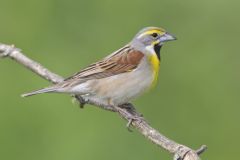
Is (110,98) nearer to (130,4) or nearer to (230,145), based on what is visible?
(230,145)

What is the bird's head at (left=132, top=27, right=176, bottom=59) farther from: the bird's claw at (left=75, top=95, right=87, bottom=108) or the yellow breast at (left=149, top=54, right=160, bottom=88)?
the bird's claw at (left=75, top=95, right=87, bottom=108)

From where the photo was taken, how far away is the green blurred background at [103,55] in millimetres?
9641

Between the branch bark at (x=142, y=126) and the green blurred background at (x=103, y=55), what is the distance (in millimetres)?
1617

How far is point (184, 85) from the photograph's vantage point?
1013cm

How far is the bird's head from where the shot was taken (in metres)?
8.23

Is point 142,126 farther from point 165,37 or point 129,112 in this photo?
point 165,37

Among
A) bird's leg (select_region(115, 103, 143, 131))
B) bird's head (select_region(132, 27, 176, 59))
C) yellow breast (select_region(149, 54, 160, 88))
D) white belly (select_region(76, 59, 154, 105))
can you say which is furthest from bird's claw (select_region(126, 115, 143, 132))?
bird's head (select_region(132, 27, 176, 59))

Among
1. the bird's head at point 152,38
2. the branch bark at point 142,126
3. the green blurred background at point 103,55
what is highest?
the green blurred background at point 103,55

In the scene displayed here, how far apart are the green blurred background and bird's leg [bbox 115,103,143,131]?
1308mm

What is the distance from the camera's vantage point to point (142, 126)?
23.9 feet

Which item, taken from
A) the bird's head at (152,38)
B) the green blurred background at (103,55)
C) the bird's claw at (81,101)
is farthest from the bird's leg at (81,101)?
the green blurred background at (103,55)

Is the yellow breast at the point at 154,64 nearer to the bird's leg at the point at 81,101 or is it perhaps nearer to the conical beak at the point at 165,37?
the conical beak at the point at 165,37

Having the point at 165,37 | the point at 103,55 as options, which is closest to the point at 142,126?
the point at 165,37

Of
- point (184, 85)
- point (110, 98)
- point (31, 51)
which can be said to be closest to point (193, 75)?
point (184, 85)
